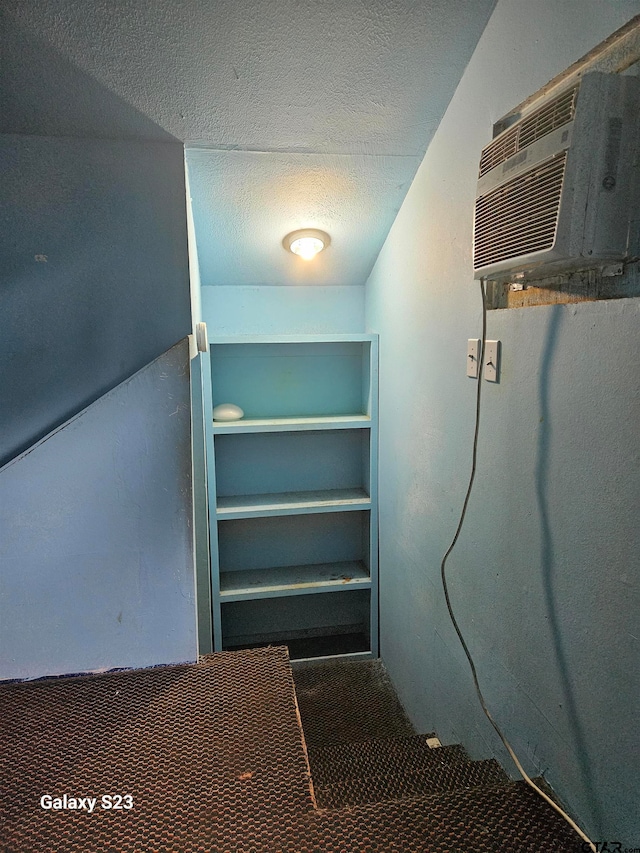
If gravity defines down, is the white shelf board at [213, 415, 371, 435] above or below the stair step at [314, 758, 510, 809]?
above

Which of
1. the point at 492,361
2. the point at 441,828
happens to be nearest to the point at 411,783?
the point at 441,828

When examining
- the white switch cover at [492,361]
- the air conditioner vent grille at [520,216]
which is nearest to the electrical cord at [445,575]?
the white switch cover at [492,361]

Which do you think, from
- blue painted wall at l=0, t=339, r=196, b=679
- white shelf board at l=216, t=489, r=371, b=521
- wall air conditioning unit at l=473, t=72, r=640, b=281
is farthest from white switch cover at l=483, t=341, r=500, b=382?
white shelf board at l=216, t=489, r=371, b=521

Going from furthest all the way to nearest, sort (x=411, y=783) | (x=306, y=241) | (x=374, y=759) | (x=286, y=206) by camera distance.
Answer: (x=306, y=241)
(x=286, y=206)
(x=374, y=759)
(x=411, y=783)

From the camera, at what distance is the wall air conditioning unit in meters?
0.82

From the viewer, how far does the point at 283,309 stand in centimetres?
259

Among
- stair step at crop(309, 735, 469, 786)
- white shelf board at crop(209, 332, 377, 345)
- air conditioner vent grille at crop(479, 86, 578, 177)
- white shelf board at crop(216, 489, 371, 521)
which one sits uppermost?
air conditioner vent grille at crop(479, 86, 578, 177)

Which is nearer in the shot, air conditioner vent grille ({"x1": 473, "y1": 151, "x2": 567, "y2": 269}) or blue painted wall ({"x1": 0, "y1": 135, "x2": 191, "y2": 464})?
air conditioner vent grille ({"x1": 473, "y1": 151, "x2": 567, "y2": 269})

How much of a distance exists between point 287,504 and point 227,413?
53 cm

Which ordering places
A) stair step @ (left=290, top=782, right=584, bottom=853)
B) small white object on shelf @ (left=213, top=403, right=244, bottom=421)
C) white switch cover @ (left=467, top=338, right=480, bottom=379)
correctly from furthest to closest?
small white object on shelf @ (left=213, top=403, right=244, bottom=421) → white switch cover @ (left=467, top=338, right=480, bottom=379) → stair step @ (left=290, top=782, right=584, bottom=853)

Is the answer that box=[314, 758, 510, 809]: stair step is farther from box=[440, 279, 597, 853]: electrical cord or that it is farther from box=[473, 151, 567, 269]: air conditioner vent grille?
box=[473, 151, 567, 269]: air conditioner vent grille

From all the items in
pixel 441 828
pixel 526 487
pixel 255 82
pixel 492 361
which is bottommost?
pixel 441 828

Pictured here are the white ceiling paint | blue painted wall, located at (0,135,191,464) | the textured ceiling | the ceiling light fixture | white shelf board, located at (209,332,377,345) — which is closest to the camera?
the textured ceiling

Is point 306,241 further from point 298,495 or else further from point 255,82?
point 298,495
